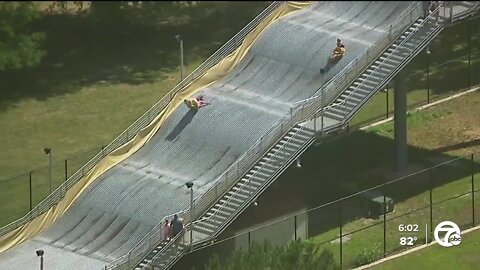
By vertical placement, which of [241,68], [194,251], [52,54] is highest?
[52,54]

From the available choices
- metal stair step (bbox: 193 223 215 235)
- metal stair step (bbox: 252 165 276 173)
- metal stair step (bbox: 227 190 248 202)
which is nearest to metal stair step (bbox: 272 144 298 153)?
metal stair step (bbox: 252 165 276 173)

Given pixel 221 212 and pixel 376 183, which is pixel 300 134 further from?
pixel 376 183

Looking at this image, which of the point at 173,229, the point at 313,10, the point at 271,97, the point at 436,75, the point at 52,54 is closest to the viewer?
the point at 173,229

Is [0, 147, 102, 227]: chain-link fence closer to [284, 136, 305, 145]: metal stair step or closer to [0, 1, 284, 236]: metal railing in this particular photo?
[0, 1, 284, 236]: metal railing

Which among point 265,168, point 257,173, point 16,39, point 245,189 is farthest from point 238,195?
point 16,39

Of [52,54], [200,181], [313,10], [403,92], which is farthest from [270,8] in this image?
[52,54]

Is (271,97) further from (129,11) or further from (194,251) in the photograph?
(129,11)

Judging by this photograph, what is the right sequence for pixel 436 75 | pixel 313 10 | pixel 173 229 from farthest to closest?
1. pixel 436 75
2. pixel 313 10
3. pixel 173 229
